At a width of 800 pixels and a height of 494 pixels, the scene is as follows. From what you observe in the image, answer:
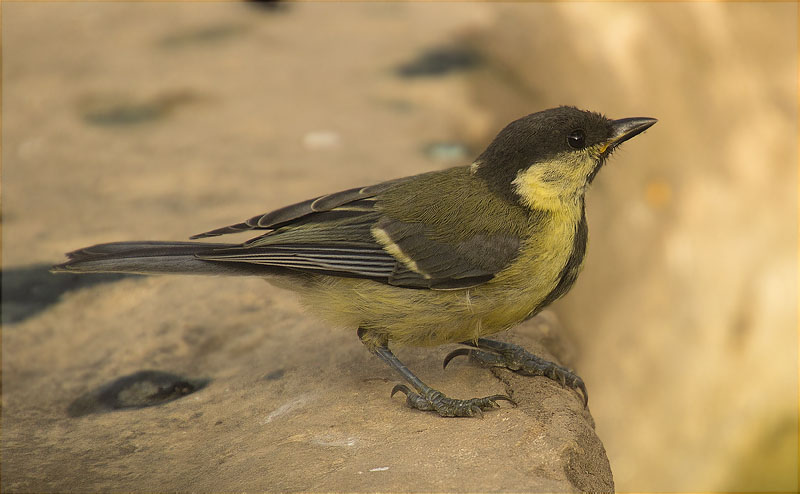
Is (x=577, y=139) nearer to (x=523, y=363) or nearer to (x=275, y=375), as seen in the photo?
(x=523, y=363)

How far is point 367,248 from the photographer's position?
384 centimetres

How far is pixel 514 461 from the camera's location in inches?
119

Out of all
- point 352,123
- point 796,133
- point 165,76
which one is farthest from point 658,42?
point 165,76

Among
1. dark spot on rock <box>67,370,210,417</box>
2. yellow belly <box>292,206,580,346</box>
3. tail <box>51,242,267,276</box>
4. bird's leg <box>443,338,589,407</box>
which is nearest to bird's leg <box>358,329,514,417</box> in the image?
yellow belly <box>292,206,580,346</box>

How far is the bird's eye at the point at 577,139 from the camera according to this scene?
3.82 metres

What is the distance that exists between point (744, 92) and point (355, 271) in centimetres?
580

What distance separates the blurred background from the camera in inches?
247

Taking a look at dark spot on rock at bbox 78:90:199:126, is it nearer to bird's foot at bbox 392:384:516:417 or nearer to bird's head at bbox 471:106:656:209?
bird's head at bbox 471:106:656:209

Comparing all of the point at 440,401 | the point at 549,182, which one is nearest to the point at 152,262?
the point at 440,401

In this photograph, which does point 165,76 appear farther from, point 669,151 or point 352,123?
point 669,151

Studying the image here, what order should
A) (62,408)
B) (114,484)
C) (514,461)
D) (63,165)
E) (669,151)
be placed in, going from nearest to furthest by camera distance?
(514,461) → (114,484) → (62,408) → (63,165) → (669,151)

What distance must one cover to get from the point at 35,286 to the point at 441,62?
392 centimetres

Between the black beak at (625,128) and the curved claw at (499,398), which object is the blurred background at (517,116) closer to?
the black beak at (625,128)

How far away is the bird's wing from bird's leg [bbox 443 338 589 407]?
0.37 meters
